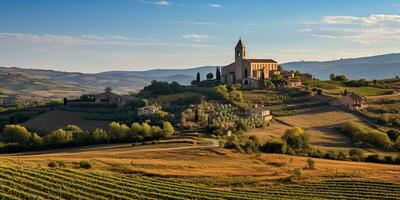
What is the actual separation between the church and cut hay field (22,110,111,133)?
37.3 meters

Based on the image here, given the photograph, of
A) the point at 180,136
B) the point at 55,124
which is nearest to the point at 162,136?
the point at 180,136

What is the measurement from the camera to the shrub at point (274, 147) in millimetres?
61156

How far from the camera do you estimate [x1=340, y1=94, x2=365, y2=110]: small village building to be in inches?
3685

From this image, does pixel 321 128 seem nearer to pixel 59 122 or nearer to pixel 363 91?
pixel 363 91

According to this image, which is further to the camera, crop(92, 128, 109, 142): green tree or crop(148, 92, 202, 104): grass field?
crop(148, 92, 202, 104): grass field

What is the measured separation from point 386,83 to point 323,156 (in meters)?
70.1

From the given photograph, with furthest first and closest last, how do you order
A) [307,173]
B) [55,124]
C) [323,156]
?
[55,124] < [323,156] < [307,173]

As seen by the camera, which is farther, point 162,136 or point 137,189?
point 162,136

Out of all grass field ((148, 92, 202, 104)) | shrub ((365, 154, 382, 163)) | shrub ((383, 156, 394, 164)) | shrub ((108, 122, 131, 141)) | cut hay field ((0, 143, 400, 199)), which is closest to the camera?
cut hay field ((0, 143, 400, 199))

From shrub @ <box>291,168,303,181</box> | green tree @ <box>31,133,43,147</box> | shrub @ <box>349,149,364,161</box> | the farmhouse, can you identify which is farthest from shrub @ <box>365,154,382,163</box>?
the farmhouse

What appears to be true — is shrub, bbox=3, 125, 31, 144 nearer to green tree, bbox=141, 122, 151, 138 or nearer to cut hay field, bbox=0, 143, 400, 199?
cut hay field, bbox=0, 143, 400, 199

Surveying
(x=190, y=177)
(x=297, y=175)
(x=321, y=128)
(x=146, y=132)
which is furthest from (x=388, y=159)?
(x=190, y=177)

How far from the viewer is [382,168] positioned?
174 feet

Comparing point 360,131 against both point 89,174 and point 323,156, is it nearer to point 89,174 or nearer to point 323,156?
point 323,156
